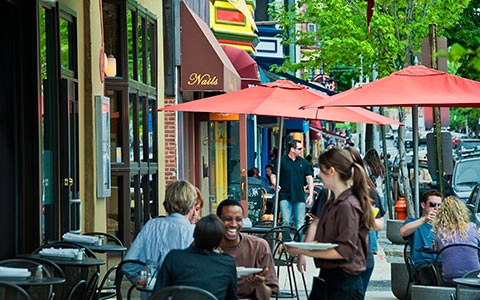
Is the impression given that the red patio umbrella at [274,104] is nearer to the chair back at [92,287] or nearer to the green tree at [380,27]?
the chair back at [92,287]

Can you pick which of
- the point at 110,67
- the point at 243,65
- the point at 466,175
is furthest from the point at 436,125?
the point at 243,65

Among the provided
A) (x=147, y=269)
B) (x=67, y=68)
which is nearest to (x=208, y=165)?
(x=67, y=68)

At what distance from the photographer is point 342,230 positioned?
7.20 metres

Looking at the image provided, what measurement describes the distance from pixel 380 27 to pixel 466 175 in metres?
4.05

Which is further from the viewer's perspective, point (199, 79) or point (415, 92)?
point (199, 79)

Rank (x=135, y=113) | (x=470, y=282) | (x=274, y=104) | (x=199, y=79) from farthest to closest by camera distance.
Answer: (x=199, y=79) < (x=135, y=113) < (x=274, y=104) < (x=470, y=282)

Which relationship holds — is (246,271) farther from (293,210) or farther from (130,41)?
(293,210)

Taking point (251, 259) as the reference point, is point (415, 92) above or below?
above

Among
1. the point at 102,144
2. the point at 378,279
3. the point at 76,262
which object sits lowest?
the point at 378,279

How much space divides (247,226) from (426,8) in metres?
13.4

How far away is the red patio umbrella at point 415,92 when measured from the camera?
11016 mm

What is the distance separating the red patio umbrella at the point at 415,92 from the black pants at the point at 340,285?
390cm

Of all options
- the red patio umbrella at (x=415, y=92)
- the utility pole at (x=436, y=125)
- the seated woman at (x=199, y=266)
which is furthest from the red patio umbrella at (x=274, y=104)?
the seated woman at (x=199, y=266)

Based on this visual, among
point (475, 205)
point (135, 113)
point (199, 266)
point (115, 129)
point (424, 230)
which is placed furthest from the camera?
point (475, 205)
